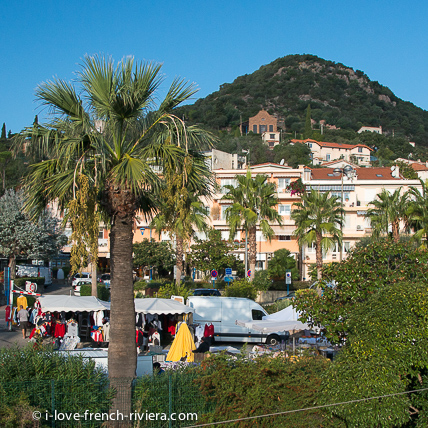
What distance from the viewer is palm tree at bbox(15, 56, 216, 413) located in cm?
945

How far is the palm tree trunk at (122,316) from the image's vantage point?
9.52 meters

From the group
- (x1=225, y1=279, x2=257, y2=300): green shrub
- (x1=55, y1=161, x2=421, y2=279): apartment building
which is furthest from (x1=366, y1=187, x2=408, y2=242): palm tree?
(x1=55, y1=161, x2=421, y2=279): apartment building

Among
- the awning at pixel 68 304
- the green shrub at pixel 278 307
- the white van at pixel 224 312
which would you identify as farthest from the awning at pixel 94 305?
the green shrub at pixel 278 307

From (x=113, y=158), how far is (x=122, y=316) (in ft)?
9.55

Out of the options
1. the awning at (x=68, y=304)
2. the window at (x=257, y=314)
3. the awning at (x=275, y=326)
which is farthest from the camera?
the window at (x=257, y=314)

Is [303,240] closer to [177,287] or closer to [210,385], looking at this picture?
[177,287]

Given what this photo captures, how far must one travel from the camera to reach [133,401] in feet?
31.0

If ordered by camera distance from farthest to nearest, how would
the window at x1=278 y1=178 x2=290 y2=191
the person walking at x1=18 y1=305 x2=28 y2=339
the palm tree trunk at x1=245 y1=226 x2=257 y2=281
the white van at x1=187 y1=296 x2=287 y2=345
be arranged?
the window at x1=278 y1=178 x2=290 y2=191 < the palm tree trunk at x1=245 y1=226 x2=257 y2=281 < the white van at x1=187 y1=296 x2=287 y2=345 < the person walking at x1=18 y1=305 x2=28 y2=339

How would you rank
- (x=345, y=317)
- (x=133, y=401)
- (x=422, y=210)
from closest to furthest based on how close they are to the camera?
(x=133, y=401)
(x=345, y=317)
(x=422, y=210)

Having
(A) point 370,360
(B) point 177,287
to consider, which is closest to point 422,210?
(B) point 177,287

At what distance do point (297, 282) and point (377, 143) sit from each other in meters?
123

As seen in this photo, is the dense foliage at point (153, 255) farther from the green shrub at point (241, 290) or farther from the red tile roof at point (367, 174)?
the red tile roof at point (367, 174)

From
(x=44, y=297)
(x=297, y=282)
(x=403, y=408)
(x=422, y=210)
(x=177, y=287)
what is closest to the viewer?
(x=403, y=408)

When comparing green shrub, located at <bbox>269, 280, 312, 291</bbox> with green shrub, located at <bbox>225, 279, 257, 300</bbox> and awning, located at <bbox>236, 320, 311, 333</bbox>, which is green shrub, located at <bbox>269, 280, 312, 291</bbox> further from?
awning, located at <bbox>236, 320, 311, 333</bbox>
